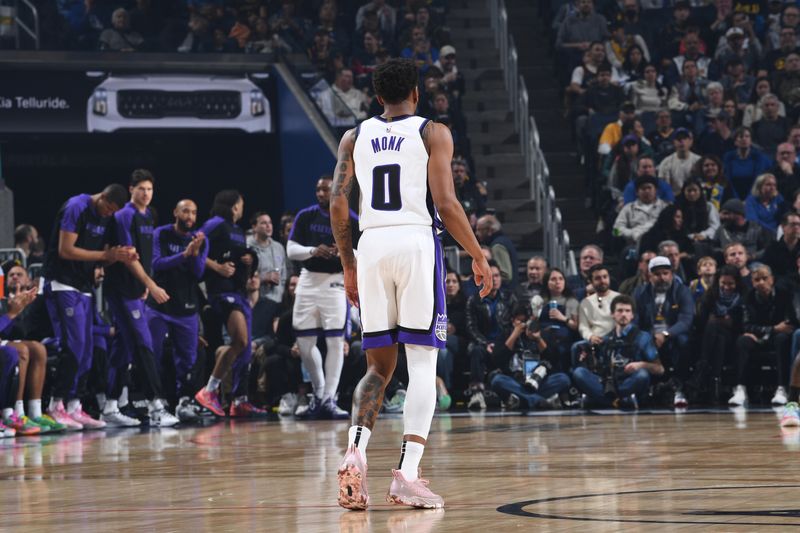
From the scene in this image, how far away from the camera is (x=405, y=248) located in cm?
685

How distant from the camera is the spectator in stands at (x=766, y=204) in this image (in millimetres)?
16719

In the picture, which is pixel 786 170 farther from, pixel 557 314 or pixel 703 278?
pixel 557 314

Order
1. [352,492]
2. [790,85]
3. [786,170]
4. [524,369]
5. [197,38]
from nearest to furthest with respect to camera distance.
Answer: [352,492], [524,369], [786,170], [790,85], [197,38]

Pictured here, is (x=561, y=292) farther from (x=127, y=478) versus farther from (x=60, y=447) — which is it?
(x=127, y=478)

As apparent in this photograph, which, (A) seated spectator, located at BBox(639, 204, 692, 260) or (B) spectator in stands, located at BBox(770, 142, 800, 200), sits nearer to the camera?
(A) seated spectator, located at BBox(639, 204, 692, 260)

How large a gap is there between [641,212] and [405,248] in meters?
10.6

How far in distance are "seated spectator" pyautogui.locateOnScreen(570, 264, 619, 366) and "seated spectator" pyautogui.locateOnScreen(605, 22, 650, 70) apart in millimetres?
7152

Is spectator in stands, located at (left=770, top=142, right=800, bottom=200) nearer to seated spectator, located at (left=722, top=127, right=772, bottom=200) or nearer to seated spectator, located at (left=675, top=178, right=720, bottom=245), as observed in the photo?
seated spectator, located at (left=722, top=127, right=772, bottom=200)

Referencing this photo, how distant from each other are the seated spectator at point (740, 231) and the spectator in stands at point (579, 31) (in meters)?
6.56

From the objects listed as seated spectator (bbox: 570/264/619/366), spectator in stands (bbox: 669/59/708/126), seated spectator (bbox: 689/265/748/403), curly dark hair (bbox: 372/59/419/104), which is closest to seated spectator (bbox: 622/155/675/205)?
seated spectator (bbox: 570/264/619/366)

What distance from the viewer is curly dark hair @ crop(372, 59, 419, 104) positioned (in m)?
6.97

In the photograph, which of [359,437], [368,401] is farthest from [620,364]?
[359,437]

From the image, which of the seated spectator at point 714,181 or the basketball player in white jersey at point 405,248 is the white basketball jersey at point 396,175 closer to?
the basketball player in white jersey at point 405,248

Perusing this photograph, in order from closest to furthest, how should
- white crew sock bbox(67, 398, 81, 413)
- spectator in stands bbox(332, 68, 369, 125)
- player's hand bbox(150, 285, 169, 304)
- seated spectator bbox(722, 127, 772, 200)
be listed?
1. player's hand bbox(150, 285, 169, 304)
2. white crew sock bbox(67, 398, 81, 413)
3. seated spectator bbox(722, 127, 772, 200)
4. spectator in stands bbox(332, 68, 369, 125)
